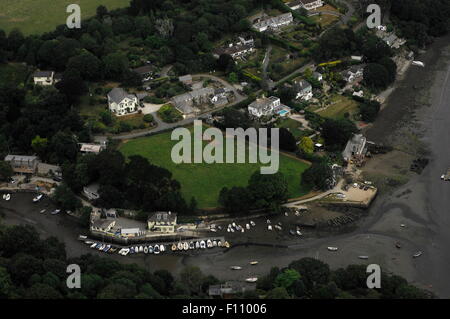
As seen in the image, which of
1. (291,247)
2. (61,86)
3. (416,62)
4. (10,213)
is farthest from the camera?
(416,62)

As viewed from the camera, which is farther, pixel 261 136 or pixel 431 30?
pixel 431 30

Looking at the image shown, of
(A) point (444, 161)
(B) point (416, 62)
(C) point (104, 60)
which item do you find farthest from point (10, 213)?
(B) point (416, 62)

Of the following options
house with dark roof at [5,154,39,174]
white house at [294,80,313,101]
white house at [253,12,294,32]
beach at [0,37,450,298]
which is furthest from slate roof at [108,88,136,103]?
white house at [253,12,294,32]

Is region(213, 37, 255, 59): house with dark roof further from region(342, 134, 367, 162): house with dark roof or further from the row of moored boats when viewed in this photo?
the row of moored boats

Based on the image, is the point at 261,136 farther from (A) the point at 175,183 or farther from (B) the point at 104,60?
(B) the point at 104,60

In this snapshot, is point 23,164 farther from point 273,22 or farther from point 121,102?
point 273,22

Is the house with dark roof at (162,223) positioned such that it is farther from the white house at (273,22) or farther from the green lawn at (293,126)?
the white house at (273,22)
